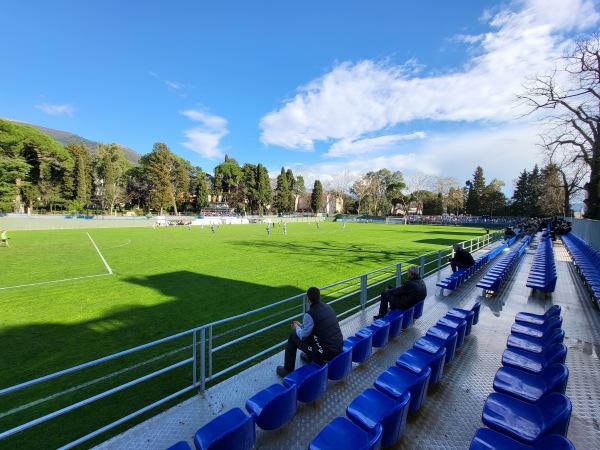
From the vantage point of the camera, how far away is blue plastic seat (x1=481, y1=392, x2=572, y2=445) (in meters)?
2.18

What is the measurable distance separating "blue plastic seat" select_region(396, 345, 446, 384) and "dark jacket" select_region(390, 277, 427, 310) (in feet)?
5.84

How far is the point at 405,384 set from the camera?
336 centimetres

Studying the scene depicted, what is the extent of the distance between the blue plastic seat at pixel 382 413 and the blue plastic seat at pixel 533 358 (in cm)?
192

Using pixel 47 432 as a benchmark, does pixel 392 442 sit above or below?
above

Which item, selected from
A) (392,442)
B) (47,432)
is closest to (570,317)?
(392,442)

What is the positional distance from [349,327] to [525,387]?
3.27 m

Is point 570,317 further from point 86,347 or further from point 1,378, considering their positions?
point 1,378

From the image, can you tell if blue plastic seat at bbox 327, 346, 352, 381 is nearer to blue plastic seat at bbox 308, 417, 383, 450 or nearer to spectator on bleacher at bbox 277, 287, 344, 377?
spectator on bleacher at bbox 277, 287, 344, 377

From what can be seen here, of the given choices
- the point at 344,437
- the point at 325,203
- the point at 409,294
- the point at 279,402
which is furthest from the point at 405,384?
the point at 325,203

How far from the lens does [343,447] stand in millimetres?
2346

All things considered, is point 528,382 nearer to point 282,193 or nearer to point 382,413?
point 382,413

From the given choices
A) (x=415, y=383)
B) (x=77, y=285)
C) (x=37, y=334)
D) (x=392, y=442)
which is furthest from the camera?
(x=77, y=285)

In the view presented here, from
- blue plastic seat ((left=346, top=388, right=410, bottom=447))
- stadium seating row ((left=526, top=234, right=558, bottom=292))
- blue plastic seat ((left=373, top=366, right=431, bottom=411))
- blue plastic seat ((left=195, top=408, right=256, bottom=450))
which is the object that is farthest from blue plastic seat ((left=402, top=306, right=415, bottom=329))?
stadium seating row ((left=526, top=234, right=558, bottom=292))

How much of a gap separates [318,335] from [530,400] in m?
2.43
